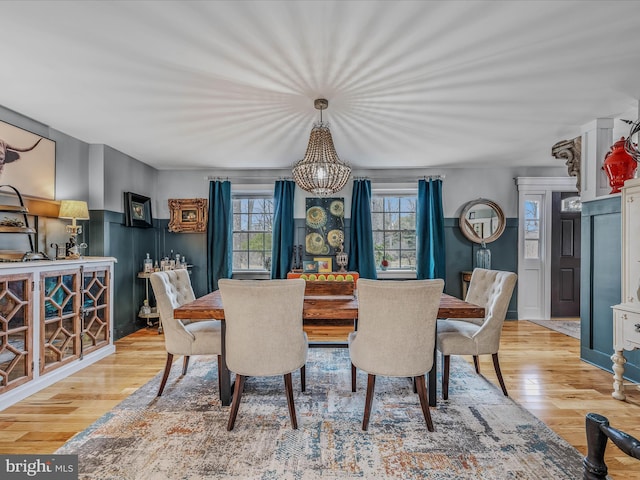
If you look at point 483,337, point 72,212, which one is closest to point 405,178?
point 483,337

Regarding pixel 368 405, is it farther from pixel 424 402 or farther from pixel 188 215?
pixel 188 215

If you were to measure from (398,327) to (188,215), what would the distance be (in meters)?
4.12

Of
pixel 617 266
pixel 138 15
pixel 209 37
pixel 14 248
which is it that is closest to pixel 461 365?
pixel 617 266

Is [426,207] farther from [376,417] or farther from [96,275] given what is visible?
[96,275]

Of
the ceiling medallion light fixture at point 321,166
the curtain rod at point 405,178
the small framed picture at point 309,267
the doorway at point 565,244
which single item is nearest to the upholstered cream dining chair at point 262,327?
the ceiling medallion light fixture at point 321,166

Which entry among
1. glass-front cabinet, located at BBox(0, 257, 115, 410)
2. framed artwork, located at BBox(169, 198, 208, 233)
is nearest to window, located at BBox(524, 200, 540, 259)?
framed artwork, located at BBox(169, 198, 208, 233)

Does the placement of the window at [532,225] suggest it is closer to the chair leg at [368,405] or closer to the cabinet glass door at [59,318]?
the chair leg at [368,405]

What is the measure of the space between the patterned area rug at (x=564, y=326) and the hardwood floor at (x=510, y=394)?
1.67ft

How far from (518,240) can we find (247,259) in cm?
426

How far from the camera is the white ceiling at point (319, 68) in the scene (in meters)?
1.71

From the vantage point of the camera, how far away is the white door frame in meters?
5.06

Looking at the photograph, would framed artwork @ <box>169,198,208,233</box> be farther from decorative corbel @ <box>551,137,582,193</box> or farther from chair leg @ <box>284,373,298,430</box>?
decorative corbel @ <box>551,137,582,193</box>

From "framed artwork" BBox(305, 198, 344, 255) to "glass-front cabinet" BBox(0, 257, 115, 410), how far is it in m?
2.65

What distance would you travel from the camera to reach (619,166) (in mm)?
2887
